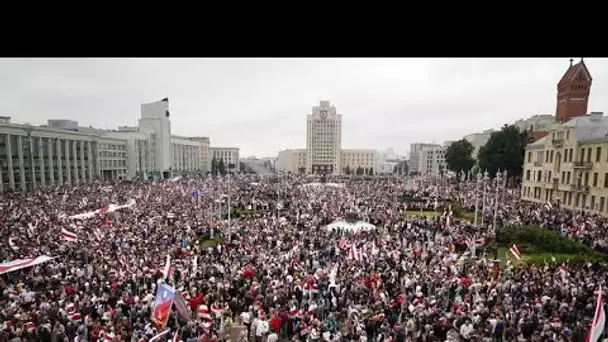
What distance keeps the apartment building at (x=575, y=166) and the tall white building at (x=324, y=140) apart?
11102 cm

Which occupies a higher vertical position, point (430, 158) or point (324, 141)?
point (324, 141)

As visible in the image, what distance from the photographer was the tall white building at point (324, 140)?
155375mm

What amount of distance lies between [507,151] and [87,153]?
69.5 m

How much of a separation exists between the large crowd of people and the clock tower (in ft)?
134

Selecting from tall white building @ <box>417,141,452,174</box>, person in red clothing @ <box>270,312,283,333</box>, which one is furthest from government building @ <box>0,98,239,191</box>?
tall white building @ <box>417,141,452,174</box>

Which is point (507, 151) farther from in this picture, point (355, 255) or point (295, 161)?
point (295, 161)

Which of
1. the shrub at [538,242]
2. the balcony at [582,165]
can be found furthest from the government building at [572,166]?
the shrub at [538,242]

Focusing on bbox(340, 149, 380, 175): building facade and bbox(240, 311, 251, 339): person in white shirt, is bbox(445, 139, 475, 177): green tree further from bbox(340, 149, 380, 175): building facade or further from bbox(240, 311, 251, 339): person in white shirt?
bbox(340, 149, 380, 175): building facade

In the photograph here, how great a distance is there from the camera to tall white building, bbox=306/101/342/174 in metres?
155

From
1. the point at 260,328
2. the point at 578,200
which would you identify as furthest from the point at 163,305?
the point at 578,200

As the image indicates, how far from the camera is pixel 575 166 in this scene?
36.7 m
